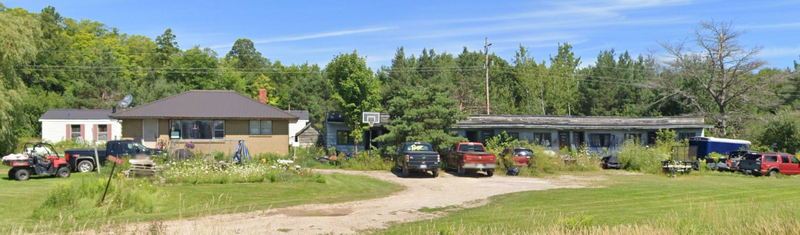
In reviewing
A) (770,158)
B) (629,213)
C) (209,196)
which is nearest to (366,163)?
(209,196)

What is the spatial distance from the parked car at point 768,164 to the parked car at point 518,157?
11.4 m

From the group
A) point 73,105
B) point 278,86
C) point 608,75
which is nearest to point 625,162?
point 608,75

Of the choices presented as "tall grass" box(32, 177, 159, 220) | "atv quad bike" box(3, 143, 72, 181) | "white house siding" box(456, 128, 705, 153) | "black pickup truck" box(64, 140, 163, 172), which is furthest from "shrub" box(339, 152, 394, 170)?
"tall grass" box(32, 177, 159, 220)

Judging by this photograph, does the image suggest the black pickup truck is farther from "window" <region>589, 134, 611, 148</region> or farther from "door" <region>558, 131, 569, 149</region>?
"window" <region>589, 134, 611, 148</region>

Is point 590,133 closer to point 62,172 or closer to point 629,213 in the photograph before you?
point 629,213

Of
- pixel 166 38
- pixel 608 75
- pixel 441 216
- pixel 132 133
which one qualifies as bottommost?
pixel 441 216

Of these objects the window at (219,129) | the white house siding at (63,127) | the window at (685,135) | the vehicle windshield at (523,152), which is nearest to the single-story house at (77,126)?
the white house siding at (63,127)

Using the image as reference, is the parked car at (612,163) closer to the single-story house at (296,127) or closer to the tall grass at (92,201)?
the single-story house at (296,127)

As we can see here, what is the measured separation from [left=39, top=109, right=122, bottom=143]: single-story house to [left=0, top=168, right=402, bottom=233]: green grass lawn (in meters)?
24.7

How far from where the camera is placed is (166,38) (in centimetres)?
8388

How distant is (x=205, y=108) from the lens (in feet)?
117

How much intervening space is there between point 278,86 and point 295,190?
223 ft

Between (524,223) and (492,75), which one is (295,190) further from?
(492,75)

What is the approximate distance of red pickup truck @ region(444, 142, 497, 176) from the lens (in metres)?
27.0
